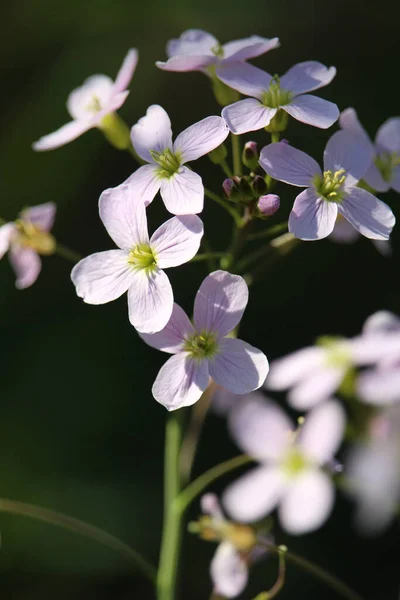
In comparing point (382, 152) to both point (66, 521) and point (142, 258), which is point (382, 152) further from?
point (66, 521)

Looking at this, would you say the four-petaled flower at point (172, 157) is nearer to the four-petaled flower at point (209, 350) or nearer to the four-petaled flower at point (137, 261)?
the four-petaled flower at point (137, 261)

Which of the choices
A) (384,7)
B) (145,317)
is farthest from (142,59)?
(145,317)

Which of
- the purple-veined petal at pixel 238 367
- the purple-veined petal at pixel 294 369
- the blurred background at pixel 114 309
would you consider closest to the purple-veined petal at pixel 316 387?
the purple-veined petal at pixel 294 369

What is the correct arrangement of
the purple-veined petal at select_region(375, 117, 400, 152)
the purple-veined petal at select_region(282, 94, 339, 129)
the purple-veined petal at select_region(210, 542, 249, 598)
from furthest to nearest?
the purple-veined petal at select_region(375, 117, 400, 152) < the purple-veined petal at select_region(210, 542, 249, 598) < the purple-veined petal at select_region(282, 94, 339, 129)

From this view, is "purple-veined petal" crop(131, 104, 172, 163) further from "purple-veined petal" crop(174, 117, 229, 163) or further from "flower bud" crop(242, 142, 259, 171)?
"flower bud" crop(242, 142, 259, 171)

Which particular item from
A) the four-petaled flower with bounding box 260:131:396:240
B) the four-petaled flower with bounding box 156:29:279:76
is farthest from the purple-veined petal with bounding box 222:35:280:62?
the four-petaled flower with bounding box 260:131:396:240

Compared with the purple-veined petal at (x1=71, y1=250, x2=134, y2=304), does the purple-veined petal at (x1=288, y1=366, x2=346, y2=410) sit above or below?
below

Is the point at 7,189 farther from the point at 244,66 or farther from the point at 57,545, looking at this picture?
the point at 244,66
